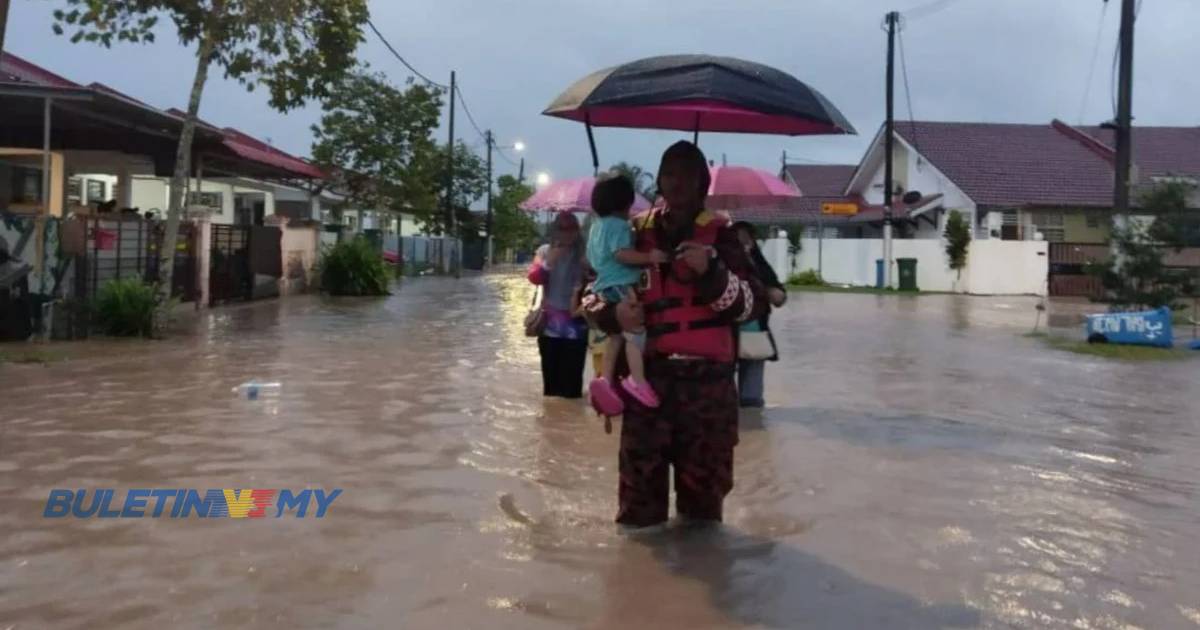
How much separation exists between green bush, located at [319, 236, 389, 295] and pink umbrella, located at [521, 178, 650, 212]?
52.1 ft

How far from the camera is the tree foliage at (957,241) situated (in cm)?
3397

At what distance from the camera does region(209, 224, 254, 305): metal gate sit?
69.3 feet

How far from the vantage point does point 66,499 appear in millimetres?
6117

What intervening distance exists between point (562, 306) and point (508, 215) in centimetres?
5745

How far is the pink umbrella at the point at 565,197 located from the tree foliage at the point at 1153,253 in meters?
9.52

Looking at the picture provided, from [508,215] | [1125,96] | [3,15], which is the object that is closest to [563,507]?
[3,15]

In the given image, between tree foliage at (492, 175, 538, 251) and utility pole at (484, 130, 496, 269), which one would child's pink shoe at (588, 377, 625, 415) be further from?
tree foliage at (492, 175, 538, 251)

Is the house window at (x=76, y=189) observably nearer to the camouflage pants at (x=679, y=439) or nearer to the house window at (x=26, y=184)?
the house window at (x=26, y=184)

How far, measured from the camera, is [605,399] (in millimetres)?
4902

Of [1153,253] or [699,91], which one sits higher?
[699,91]

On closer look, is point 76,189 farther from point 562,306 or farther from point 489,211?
point 489,211

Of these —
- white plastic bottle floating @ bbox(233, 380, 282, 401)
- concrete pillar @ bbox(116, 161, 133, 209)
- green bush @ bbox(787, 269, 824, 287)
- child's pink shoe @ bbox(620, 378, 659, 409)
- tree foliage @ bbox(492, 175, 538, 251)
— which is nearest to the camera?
child's pink shoe @ bbox(620, 378, 659, 409)

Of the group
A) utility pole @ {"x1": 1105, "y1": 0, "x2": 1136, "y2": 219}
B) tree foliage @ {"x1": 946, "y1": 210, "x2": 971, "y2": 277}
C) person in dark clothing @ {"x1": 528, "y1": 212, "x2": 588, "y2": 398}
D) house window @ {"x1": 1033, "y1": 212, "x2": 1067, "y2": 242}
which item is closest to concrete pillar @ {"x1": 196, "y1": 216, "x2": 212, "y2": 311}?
person in dark clothing @ {"x1": 528, "y1": 212, "x2": 588, "y2": 398}

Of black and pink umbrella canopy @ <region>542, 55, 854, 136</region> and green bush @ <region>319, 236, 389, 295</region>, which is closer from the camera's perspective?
black and pink umbrella canopy @ <region>542, 55, 854, 136</region>
